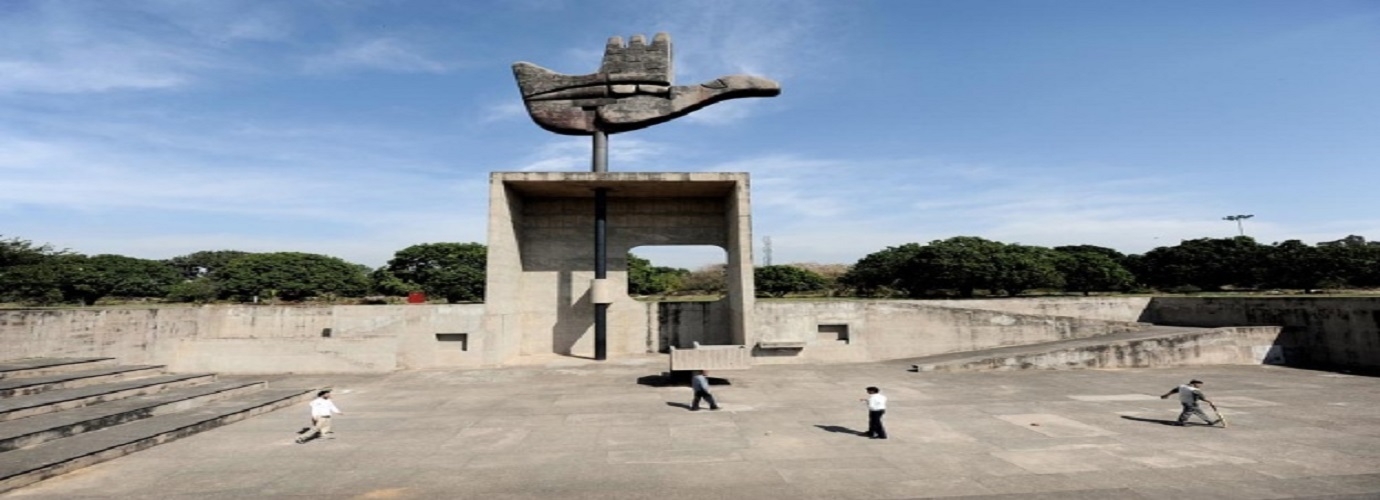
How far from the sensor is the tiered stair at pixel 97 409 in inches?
322

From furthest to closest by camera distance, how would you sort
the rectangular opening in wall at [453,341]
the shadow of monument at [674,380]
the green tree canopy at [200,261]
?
the green tree canopy at [200,261] → the rectangular opening in wall at [453,341] → the shadow of monument at [674,380]

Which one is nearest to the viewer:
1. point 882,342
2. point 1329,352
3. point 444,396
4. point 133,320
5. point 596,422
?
point 596,422

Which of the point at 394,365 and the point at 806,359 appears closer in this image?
the point at 394,365

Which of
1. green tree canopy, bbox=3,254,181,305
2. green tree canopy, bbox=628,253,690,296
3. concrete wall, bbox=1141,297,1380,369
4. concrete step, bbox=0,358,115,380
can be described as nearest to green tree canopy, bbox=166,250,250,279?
green tree canopy, bbox=3,254,181,305

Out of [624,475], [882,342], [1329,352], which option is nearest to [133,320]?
[624,475]

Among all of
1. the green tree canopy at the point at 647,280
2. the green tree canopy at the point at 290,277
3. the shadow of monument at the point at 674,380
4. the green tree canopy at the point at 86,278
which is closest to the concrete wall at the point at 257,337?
the shadow of monument at the point at 674,380

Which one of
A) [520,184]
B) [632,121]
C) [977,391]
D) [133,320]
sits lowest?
[977,391]

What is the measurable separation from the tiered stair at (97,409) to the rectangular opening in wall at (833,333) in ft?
53.2

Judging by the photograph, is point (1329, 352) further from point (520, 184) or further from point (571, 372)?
point (520, 184)

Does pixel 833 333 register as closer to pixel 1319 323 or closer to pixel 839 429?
pixel 839 429

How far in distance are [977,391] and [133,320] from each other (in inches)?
1226

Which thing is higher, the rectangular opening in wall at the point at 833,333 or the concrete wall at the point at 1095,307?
the concrete wall at the point at 1095,307

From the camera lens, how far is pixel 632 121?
1972cm

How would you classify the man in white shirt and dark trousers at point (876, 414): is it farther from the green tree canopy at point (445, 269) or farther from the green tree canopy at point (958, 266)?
the green tree canopy at point (445, 269)
